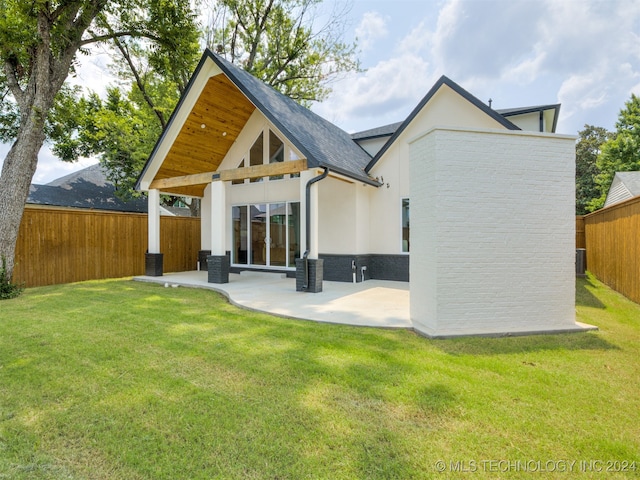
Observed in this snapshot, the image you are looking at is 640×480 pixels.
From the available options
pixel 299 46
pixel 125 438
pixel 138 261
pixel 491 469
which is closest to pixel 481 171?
pixel 491 469

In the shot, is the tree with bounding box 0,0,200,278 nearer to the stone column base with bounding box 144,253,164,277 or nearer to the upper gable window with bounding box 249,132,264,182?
the stone column base with bounding box 144,253,164,277

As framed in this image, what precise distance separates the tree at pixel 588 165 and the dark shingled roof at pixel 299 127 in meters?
27.9

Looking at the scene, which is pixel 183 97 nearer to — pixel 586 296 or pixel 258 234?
pixel 258 234

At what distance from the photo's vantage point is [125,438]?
7.97 feet

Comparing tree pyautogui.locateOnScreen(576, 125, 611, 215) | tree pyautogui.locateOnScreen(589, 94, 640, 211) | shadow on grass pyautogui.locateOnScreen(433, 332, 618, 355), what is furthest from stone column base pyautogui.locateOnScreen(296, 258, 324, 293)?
tree pyautogui.locateOnScreen(576, 125, 611, 215)

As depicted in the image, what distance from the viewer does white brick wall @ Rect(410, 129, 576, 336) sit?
5.01 m

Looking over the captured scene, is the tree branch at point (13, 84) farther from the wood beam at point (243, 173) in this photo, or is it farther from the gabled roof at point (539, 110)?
the gabled roof at point (539, 110)

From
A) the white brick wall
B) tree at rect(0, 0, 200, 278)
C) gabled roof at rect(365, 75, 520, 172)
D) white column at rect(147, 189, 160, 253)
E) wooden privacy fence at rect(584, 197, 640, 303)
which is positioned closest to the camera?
the white brick wall

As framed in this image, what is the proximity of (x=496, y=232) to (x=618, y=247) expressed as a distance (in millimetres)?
5819

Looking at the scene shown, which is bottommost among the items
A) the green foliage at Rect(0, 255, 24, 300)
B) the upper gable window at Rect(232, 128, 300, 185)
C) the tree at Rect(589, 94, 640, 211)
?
the green foliage at Rect(0, 255, 24, 300)

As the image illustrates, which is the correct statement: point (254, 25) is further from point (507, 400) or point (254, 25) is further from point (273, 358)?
point (507, 400)

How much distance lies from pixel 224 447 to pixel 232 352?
1.90 metres

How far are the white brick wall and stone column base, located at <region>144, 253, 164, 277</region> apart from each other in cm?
976

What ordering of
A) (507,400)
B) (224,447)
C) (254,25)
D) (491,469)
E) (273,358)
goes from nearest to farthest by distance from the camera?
(491,469)
(224,447)
(507,400)
(273,358)
(254,25)
